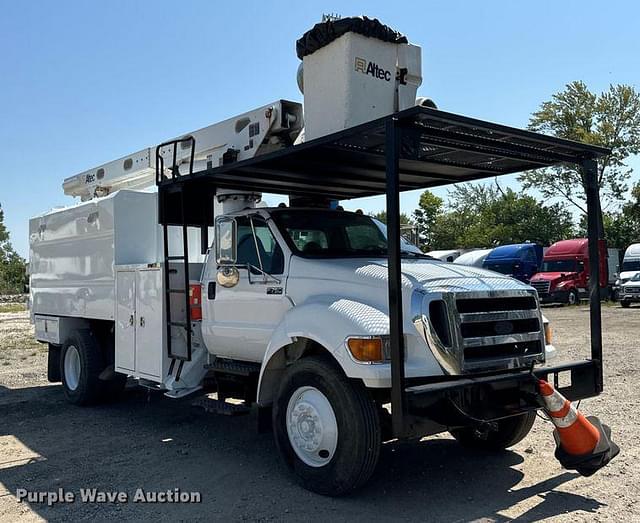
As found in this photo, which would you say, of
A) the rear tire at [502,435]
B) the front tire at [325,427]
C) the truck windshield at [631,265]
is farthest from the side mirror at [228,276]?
the truck windshield at [631,265]

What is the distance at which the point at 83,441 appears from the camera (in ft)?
Answer: 22.9

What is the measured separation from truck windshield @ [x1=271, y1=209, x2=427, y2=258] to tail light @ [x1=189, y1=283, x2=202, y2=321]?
1.27m

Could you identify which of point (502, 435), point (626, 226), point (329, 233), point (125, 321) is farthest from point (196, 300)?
point (626, 226)

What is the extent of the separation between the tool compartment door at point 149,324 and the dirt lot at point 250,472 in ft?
2.53

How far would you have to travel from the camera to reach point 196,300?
692cm

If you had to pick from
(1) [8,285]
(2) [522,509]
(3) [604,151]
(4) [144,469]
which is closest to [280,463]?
(4) [144,469]

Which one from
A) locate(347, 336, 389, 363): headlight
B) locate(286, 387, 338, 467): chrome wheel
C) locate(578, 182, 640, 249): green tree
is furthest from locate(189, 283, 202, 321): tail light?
locate(578, 182, 640, 249): green tree

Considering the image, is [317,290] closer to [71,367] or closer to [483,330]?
[483,330]

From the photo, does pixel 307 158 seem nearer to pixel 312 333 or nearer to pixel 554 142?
pixel 312 333

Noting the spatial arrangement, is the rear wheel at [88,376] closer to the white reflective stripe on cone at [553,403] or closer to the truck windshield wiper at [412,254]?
the truck windshield wiper at [412,254]

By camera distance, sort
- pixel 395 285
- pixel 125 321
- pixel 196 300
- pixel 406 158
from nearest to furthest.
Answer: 1. pixel 395 285
2. pixel 406 158
3. pixel 196 300
4. pixel 125 321

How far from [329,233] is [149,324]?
2383mm

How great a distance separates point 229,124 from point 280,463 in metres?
3.74

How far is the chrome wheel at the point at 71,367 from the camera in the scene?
8.96m
